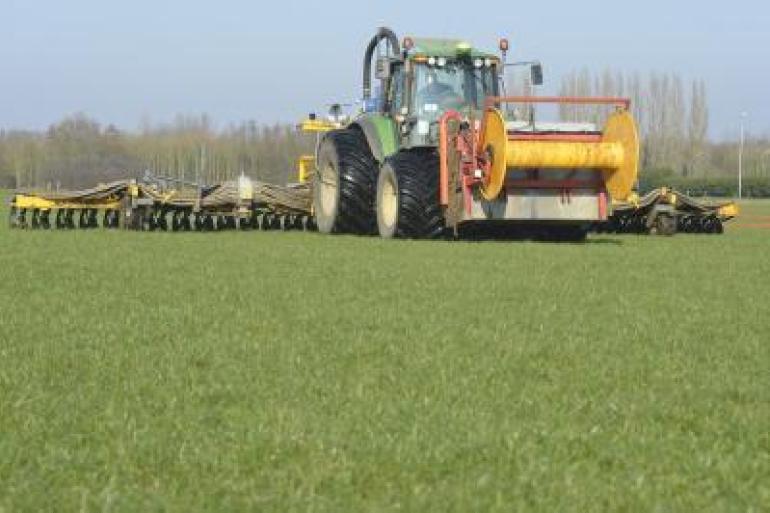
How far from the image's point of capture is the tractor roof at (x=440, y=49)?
57.9 ft

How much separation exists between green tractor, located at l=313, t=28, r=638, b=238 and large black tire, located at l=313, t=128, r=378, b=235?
0.05 feet

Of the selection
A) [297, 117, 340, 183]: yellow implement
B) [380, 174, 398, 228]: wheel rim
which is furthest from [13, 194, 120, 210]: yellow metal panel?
[380, 174, 398, 228]: wheel rim

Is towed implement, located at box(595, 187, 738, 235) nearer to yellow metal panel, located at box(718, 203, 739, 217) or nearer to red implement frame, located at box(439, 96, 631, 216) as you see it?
yellow metal panel, located at box(718, 203, 739, 217)

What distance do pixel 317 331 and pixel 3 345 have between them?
176 centimetres

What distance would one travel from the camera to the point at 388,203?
57.8 ft

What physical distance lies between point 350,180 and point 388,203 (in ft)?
3.65

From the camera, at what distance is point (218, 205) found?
66.3ft

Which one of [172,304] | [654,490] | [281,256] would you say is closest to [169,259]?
[281,256]

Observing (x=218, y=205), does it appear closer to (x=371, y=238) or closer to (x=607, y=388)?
(x=371, y=238)

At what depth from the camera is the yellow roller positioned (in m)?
15.4

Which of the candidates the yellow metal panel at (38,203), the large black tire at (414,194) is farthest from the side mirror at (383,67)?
the yellow metal panel at (38,203)

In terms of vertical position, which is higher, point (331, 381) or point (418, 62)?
point (418, 62)

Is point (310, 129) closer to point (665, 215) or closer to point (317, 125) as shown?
point (317, 125)

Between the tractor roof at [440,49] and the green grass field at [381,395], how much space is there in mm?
7587
